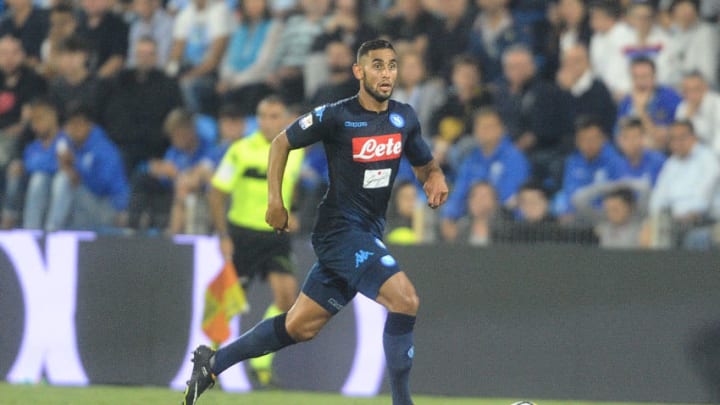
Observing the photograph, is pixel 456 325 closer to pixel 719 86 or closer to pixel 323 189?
pixel 323 189

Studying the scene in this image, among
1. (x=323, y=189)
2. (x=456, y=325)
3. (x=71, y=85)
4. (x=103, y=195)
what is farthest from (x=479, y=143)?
(x=71, y=85)

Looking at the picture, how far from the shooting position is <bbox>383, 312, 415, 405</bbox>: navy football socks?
7.82 m

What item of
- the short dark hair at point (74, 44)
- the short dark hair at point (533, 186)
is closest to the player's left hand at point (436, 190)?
the short dark hair at point (533, 186)

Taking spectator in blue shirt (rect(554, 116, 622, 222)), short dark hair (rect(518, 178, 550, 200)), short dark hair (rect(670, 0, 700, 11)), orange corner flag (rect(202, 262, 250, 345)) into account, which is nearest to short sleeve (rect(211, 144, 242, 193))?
orange corner flag (rect(202, 262, 250, 345))

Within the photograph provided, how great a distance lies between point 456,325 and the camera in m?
11.2

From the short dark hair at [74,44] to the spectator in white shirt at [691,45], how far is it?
6.12 m

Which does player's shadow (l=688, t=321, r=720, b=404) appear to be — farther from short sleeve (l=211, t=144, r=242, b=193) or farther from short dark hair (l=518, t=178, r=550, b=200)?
short sleeve (l=211, t=144, r=242, b=193)

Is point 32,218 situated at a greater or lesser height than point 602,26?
lesser

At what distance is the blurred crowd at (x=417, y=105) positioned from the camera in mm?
11828


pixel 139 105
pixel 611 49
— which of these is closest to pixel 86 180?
pixel 139 105

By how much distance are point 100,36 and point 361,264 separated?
899 centimetres

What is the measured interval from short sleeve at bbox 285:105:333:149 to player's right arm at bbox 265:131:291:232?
49 millimetres

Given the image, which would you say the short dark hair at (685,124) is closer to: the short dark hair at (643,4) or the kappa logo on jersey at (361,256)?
the short dark hair at (643,4)

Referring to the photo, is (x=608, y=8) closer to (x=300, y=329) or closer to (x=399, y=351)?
(x=300, y=329)
